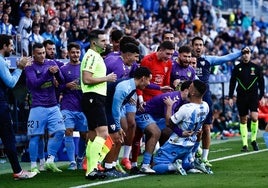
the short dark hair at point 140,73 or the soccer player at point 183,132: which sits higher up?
the short dark hair at point 140,73

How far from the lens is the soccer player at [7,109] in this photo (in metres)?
13.9

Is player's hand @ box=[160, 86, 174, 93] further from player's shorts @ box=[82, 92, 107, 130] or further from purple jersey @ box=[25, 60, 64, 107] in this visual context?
player's shorts @ box=[82, 92, 107, 130]

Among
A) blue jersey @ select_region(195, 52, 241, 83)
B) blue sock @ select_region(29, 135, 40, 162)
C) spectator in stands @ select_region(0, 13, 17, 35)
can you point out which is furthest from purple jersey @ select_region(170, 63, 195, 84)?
spectator in stands @ select_region(0, 13, 17, 35)

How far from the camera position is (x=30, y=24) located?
74.3ft

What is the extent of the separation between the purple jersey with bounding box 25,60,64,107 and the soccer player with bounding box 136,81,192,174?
5.40 ft

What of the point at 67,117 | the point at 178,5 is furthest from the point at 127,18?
the point at 67,117

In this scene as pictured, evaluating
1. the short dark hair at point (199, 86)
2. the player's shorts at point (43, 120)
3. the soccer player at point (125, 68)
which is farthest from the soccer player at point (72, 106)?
the short dark hair at point (199, 86)

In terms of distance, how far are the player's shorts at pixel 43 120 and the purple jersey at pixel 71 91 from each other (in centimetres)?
57

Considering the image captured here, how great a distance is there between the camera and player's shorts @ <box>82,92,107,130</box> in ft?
45.5

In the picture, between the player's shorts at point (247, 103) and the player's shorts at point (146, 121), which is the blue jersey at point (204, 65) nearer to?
the player's shorts at point (146, 121)

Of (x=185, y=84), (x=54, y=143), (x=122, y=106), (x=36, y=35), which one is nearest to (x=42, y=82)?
(x=54, y=143)

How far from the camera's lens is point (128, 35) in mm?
26625

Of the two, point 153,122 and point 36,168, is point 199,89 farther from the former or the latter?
point 36,168

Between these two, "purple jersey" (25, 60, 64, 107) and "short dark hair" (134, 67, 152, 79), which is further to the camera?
"purple jersey" (25, 60, 64, 107)
